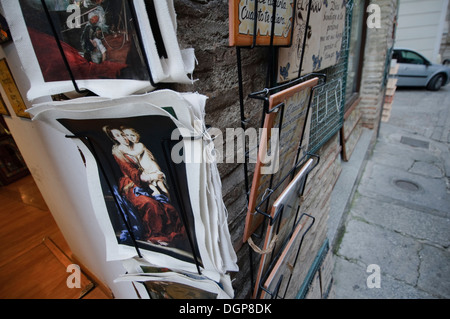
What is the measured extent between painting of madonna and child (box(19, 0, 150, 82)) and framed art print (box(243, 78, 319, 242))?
25 cm

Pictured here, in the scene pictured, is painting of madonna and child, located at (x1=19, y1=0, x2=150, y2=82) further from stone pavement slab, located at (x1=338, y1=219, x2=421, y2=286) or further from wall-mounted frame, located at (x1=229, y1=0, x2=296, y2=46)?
stone pavement slab, located at (x1=338, y1=219, x2=421, y2=286)

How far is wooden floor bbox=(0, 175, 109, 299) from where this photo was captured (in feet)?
5.15

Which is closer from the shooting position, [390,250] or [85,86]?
[85,86]

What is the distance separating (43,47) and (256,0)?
0.38 meters

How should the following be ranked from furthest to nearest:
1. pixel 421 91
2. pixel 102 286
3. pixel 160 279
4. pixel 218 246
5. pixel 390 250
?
pixel 421 91 < pixel 390 250 < pixel 102 286 < pixel 160 279 < pixel 218 246

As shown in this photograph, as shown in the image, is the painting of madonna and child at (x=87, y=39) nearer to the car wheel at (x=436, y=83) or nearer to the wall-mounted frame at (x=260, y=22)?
the wall-mounted frame at (x=260, y=22)

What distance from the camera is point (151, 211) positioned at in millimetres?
524

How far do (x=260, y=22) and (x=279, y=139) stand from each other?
257 millimetres

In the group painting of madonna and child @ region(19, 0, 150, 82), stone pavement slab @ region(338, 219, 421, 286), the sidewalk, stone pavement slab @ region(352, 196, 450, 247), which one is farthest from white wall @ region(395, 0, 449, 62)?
painting of madonna and child @ region(19, 0, 150, 82)

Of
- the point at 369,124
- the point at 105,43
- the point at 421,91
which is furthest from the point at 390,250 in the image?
the point at 421,91

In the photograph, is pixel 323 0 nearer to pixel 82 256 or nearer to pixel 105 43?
pixel 105 43
